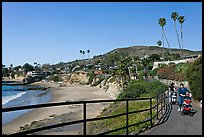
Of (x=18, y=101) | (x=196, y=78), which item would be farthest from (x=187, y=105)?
(x=18, y=101)

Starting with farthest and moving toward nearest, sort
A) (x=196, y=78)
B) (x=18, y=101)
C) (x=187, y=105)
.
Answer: (x=18, y=101) < (x=196, y=78) < (x=187, y=105)

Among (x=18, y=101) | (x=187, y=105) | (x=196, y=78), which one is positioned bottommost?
(x=18, y=101)

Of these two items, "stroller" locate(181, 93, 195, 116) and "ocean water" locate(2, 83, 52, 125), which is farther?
"ocean water" locate(2, 83, 52, 125)

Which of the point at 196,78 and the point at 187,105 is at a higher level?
the point at 196,78

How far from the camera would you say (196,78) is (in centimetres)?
1723

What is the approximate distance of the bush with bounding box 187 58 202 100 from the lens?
17062 mm

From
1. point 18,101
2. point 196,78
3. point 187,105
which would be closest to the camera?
point 187,105

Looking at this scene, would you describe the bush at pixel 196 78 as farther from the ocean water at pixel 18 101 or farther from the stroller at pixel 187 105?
the ocean water at pixel 18 101

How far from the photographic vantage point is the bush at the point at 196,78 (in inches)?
672

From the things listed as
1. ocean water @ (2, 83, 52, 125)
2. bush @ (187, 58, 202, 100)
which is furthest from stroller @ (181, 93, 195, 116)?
ocean water @ (2, 83, 52, 125)

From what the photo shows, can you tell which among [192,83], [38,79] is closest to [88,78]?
[38,79]

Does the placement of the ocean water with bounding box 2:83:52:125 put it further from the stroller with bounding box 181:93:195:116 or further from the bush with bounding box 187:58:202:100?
the stroller with bounding box 181:93:195:116

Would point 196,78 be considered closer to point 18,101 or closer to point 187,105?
point 187,105

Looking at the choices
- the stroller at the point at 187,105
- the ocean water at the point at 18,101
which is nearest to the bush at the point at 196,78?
the stroller at the point at 187,105
